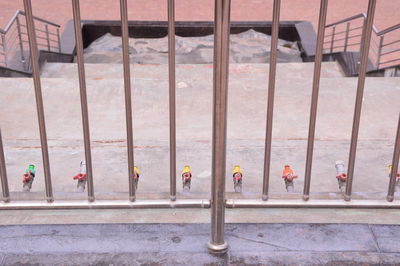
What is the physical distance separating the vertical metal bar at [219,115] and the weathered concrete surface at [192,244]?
96 mm

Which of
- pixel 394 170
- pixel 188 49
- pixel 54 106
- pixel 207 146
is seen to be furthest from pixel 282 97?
pixel 394 170

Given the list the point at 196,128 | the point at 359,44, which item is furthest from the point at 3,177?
the point at 359,44

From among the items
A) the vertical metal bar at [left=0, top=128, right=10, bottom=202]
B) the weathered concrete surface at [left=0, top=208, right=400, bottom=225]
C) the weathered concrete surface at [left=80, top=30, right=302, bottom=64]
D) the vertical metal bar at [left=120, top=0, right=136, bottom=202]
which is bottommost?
the weathered concrete surface at [left=0, top=208, right=400, bottom=225]

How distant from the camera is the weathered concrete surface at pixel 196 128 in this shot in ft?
11.7

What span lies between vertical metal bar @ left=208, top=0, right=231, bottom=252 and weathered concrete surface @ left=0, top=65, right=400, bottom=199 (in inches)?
13.0

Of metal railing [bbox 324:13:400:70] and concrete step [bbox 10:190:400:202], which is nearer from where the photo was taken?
concrete step [bbox 10:190:400:202]

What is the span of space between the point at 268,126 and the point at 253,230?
433 mm

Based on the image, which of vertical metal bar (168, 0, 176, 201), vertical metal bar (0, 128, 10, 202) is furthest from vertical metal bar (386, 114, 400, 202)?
vertical metal bar (0, 128, 10, 202)

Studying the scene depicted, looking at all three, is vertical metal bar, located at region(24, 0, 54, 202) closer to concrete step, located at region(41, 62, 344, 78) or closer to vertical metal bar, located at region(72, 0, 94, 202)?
vertical metal bar, located at region(72, 0, 94, 202)

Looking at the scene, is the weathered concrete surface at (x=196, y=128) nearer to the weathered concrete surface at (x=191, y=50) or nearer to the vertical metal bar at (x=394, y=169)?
the vertical metal bar at (x=394, y=169)

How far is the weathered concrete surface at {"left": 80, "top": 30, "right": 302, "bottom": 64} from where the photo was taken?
872 cm

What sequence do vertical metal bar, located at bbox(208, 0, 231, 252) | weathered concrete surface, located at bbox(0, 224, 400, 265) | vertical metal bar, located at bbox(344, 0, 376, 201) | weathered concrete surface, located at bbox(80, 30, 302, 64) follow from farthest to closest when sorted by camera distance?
1. weathered concrete surface, located at bbox(80, 30, 302, 64)
2. weathered concrete surface, located at bbox(0, 224, 400, 265)
3. vertical metal bar, located at bbox(344, 0, 376, 201)
4. vertical metal bar, located at bbox(208, 0, 231, 252)

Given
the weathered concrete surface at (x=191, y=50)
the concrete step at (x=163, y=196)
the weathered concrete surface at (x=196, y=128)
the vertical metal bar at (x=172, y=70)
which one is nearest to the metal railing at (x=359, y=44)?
the weathered concrete surface at (x=191, y=50)

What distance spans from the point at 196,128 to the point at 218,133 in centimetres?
344
